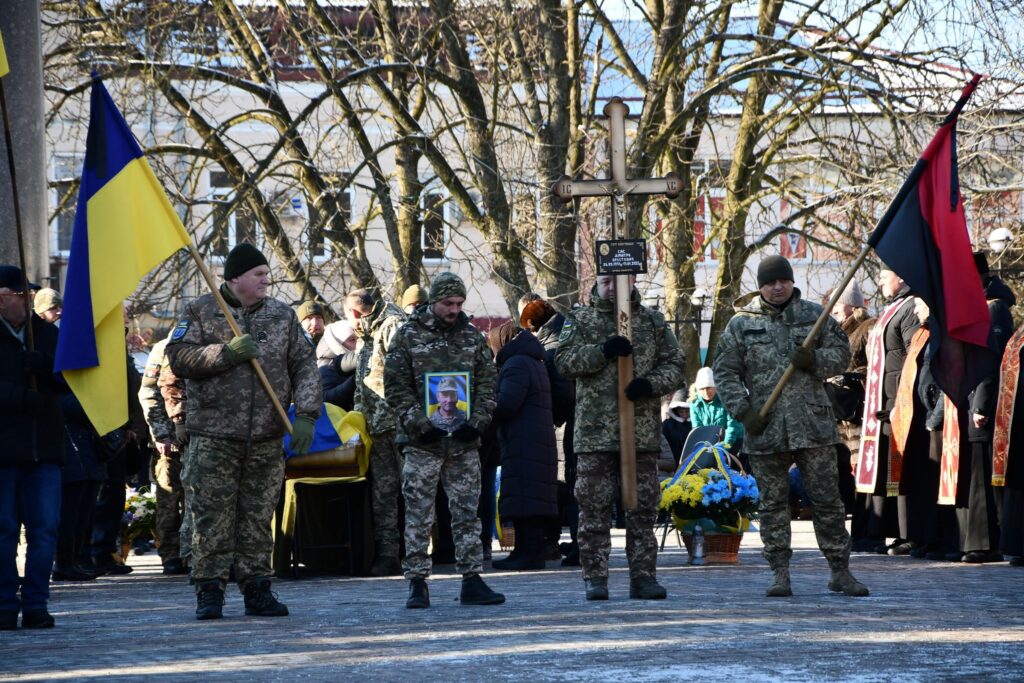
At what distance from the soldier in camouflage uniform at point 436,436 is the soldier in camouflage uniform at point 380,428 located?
2579mm

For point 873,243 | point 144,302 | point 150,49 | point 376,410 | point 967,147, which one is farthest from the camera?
point 144,302

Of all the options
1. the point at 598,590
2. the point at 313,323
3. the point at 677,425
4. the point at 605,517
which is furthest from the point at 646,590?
the point at 677,425

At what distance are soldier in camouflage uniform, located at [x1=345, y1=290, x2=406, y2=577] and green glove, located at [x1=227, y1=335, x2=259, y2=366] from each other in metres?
3.29

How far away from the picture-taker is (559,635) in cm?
843

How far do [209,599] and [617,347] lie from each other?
269 cm

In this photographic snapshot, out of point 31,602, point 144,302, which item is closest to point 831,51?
point 144,302

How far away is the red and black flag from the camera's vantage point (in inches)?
410

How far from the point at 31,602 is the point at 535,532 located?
15.7ft

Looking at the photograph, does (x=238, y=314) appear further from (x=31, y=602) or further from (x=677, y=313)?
(x=677, y=313)

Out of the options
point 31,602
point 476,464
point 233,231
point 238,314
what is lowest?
point 31,602

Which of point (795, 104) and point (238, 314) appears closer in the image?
point (238, 314)

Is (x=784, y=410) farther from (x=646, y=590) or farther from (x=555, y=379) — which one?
(x=555, y=379)

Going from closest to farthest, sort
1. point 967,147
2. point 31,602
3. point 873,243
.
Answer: point 31,602 → point 873,243 → point 967,147

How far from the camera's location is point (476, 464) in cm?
1021
